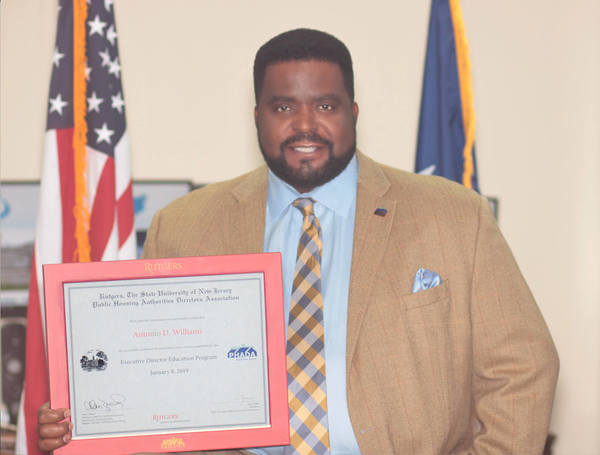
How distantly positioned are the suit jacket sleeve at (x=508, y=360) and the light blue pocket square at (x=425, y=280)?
0.36ft

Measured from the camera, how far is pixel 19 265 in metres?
3.52

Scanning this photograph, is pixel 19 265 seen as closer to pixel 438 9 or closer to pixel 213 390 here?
pixel 213 390

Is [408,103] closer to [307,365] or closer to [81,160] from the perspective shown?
[81,160]

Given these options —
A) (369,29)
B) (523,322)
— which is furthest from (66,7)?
(523,322)

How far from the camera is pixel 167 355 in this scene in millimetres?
1854

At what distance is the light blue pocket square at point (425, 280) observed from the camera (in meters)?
1.93

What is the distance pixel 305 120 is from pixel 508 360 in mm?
888

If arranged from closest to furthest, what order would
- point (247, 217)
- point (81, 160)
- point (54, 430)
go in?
point (54, 430), point (247, 217), point (81, 160)

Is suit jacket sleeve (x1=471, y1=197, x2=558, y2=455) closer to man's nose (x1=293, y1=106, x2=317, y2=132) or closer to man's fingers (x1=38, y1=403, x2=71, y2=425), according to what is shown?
man's nose (x1=293, y1=106, x2=317, y2=132)

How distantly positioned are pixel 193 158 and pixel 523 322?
2.21 meters

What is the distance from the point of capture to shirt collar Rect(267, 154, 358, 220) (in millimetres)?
2076

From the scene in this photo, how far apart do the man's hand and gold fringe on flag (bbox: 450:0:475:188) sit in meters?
2.14

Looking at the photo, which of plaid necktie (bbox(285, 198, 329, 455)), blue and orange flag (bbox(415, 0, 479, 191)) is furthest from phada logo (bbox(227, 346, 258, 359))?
blue and orange flag (bbox(415, 0, 479, 191))
